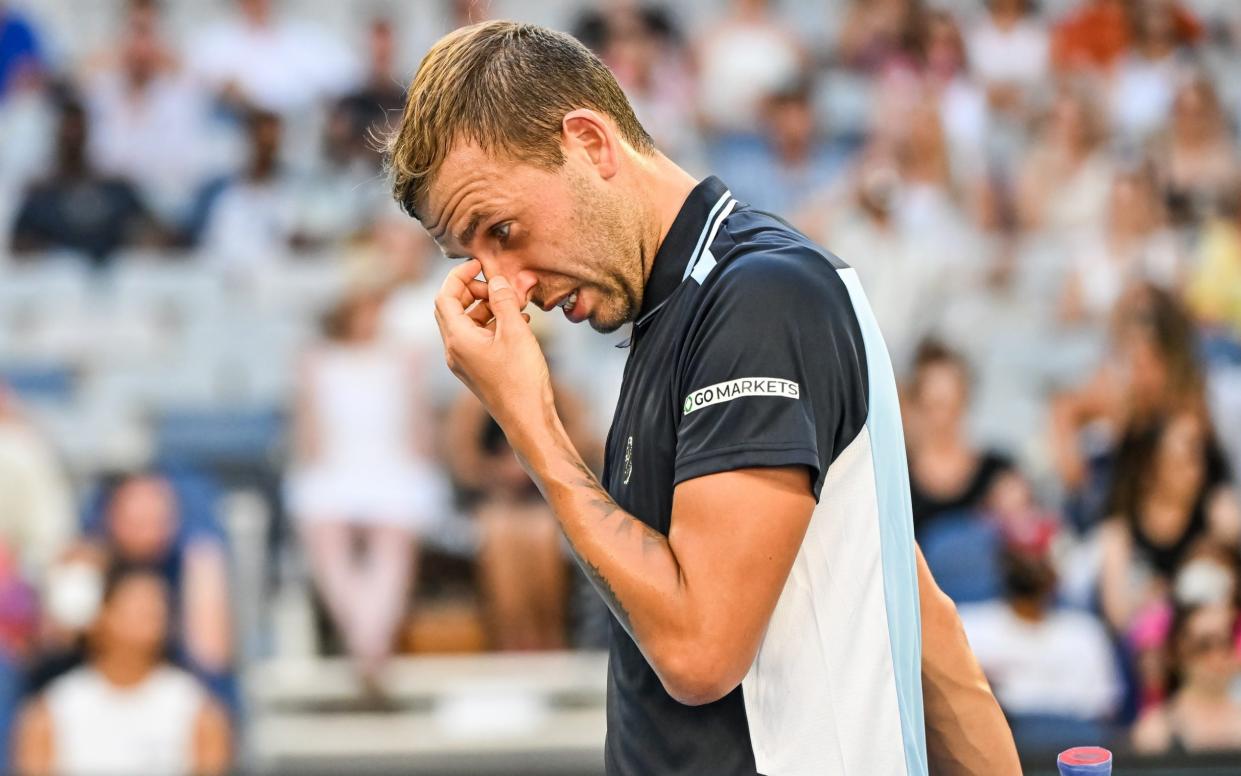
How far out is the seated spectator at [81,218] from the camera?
25.3 ft

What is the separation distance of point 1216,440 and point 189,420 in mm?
4047

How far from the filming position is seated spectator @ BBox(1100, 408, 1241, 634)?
17.7ft

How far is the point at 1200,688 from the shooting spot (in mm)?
4945

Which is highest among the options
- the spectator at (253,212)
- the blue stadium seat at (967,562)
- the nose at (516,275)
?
the nose at (516,275)

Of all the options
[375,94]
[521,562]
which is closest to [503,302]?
[521,562]

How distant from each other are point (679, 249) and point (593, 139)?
167 mm

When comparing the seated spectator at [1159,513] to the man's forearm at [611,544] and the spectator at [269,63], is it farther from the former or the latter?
the spectator at [269,63]

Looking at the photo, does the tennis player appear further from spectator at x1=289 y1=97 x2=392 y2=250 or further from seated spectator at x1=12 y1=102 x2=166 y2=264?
seated spectator at x1=12 y1=102 x2=166 y2=264

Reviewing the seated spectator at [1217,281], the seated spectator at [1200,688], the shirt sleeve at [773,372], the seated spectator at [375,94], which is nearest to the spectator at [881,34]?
the seated spectator at [1217,281]

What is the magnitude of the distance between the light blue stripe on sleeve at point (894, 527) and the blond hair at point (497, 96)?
1.19 ft

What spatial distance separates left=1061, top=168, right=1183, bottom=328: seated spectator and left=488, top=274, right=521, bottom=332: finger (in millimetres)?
5772

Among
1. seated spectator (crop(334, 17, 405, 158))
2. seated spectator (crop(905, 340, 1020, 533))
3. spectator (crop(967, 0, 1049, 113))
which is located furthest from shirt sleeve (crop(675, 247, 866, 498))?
spectator (crop(967, 0, 1049, 113))

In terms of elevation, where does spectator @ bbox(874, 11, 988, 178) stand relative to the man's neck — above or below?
below

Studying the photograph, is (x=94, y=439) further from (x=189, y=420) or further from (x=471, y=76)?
(x=471, y=76)
